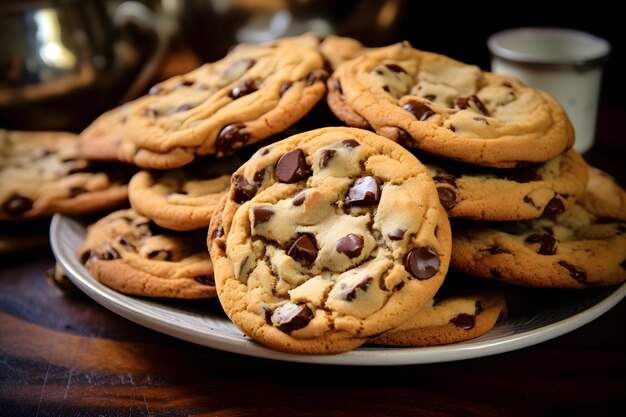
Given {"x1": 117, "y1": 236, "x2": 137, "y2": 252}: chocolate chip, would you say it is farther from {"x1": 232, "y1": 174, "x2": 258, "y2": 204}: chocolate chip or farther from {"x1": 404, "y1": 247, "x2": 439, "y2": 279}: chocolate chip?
{"x1": 404, "y1": 247, "x2": 439, "y2": 279}: chocolate chip

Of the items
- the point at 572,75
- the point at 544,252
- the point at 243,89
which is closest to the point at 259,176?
the point at 243,89

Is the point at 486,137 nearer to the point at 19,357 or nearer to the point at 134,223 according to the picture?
the point at 134,223

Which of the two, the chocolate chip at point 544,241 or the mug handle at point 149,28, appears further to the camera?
the mug handle at point 149,28

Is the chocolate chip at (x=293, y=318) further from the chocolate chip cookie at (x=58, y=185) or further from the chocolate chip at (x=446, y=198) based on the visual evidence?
the chocolate chip cookie at (x=58, y=185)

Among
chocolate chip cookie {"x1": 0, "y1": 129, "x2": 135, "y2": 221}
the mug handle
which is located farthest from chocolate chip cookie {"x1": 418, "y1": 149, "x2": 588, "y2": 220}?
the mug handle

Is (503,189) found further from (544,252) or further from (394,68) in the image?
(394,68)

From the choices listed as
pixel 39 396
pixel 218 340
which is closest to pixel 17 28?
pixel 39 396

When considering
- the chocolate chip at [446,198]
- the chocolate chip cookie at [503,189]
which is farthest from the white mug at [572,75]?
the chocolate chip at [446,198]
